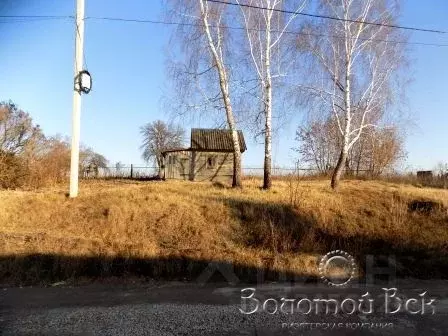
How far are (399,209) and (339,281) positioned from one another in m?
8.40

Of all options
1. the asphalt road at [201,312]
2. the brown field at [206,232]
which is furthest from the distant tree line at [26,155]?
the asphalt road at [201,312]

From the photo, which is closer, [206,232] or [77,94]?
[206,232]

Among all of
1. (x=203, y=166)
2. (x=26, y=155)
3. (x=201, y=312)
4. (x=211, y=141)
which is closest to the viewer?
(x=201, y=312)

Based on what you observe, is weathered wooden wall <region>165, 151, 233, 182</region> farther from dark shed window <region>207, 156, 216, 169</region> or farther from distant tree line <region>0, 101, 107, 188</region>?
distant tree line <region>0, 101, 107, 188</region>

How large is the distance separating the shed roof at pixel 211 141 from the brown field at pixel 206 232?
21465mm

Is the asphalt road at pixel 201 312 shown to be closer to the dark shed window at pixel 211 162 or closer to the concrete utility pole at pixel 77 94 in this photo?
the concrete utility pole at pixel 77 94

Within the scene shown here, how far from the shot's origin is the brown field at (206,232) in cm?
921

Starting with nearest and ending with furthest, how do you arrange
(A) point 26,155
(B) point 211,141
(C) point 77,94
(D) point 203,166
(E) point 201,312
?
(E) point 201,312 → (C) point 77,94 → (A) point 26,155 → (D) point 203,166 → (B) point 211,141

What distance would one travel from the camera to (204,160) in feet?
134

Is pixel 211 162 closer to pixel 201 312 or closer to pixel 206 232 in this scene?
pixel 206 232

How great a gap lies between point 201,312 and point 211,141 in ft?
117

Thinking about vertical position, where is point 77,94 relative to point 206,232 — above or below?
above

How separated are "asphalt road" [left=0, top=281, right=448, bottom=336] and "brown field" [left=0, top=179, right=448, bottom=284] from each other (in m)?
1.26

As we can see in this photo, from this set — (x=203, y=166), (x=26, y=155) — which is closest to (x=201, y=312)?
(x=26, y=155)
